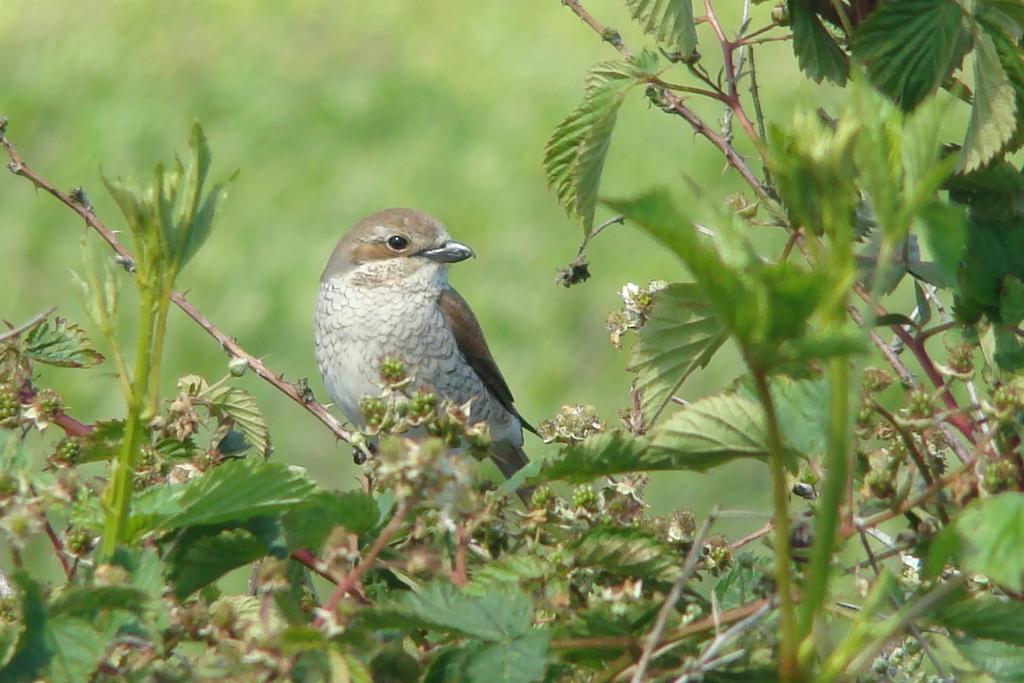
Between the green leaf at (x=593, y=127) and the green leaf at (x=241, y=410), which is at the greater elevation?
the green leaf at (x=593, y=127)

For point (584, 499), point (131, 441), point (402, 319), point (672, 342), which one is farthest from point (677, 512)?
point (402, 319)

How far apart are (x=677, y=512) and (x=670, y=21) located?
2.35 ft

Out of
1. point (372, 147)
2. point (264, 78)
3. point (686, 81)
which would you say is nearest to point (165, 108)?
point (264, 78)

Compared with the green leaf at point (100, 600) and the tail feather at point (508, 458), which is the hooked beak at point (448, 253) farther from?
the green leaf at point (100, 600)

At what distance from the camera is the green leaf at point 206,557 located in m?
1.25

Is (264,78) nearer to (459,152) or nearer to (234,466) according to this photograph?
(459,152)

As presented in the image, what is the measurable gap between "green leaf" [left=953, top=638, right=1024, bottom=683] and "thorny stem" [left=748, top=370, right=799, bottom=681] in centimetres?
33

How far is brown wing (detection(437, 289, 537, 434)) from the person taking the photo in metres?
4.98

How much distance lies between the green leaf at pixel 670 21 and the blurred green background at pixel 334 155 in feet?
12.7

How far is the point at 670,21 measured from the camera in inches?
74.0

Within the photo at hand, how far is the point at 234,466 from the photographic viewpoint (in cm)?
119

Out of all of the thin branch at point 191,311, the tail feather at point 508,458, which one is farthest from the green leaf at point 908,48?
the tail feather at point 508,458

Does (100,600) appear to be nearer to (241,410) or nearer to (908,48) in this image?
(241,410)

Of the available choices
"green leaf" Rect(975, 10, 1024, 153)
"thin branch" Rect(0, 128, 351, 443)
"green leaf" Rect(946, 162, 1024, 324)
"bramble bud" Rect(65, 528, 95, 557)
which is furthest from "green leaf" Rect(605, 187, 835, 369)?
"thin branch" Rect(0, 128, 351, 443)
